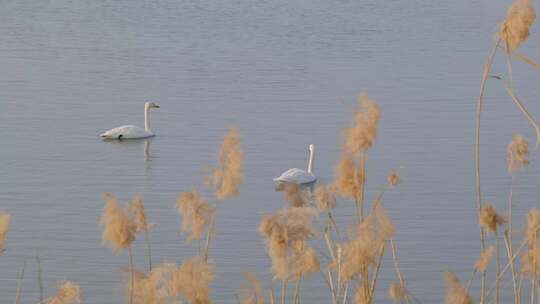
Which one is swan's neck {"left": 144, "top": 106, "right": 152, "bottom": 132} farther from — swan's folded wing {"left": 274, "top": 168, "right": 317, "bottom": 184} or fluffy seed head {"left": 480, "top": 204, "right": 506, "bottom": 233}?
fluffy seed head {"left": 480, "top": 204, "right": 506, "bottom": 233}

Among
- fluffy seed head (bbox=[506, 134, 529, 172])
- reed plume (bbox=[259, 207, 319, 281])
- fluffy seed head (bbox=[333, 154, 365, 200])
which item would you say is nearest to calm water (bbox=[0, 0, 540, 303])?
fluffy seed head (bbox=[506, 134, 529, 172])

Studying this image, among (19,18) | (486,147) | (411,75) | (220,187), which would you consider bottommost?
Answer: (220,187)

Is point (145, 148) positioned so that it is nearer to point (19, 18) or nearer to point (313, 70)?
point (313, 70)

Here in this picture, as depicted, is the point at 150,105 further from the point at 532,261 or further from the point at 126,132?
the point at 532,261

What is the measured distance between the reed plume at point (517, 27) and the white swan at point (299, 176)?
27.3 feet

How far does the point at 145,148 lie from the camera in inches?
547

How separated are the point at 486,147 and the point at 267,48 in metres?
7.45

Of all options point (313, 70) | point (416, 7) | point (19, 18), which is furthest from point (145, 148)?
point (416, 7)

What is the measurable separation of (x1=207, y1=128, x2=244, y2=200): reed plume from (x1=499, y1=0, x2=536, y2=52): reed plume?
635mm

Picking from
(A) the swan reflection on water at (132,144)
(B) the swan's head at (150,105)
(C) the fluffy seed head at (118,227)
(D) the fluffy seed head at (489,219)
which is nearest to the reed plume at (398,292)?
(D) the fluffy seed head at (489,219)

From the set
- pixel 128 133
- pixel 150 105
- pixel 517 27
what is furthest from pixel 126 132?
pixel 517 27

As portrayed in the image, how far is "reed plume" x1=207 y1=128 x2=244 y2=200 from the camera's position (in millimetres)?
2764

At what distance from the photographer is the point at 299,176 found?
11.5m

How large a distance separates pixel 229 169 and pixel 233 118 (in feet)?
39.1
